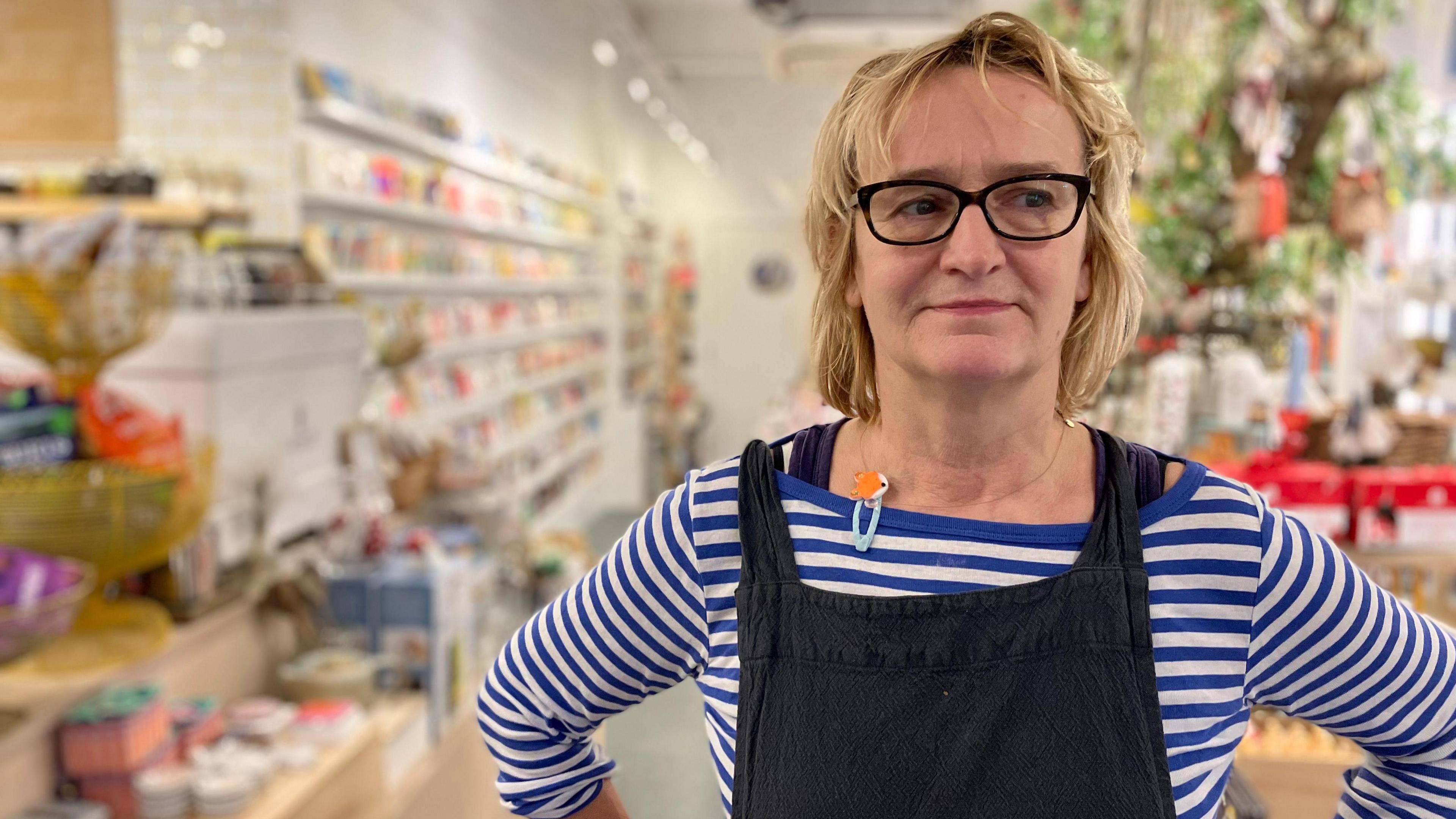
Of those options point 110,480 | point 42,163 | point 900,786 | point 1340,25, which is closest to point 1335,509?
point 1340,25

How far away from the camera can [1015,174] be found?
3.10ft

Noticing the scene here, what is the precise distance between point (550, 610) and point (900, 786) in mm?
398

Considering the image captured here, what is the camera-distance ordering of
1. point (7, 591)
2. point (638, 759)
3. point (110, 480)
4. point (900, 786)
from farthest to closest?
point (638, 759) < point (110, 480) < point (7, 591) < point (900, 786)

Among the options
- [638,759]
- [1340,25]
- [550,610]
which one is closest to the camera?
[550,610]

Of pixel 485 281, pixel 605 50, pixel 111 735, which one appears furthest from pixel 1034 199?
pixel 605 50

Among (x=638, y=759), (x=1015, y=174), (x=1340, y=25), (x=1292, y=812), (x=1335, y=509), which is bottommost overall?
(x=638, y=759)

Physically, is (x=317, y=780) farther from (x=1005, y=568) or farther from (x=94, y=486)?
(x=1005, y=568)

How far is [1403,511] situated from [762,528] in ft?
8.72

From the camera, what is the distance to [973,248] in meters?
0.93

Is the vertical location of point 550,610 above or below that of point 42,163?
below

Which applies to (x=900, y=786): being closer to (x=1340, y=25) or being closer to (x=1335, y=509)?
(x=1335, y=509)

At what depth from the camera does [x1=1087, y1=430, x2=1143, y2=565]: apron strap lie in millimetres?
940

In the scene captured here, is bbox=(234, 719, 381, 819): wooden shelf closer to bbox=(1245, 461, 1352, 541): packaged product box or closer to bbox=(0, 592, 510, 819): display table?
bbox=(0, 592, 510, 819): display table

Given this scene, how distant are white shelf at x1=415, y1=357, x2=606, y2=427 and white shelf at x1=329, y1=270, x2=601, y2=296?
2.20 ft
